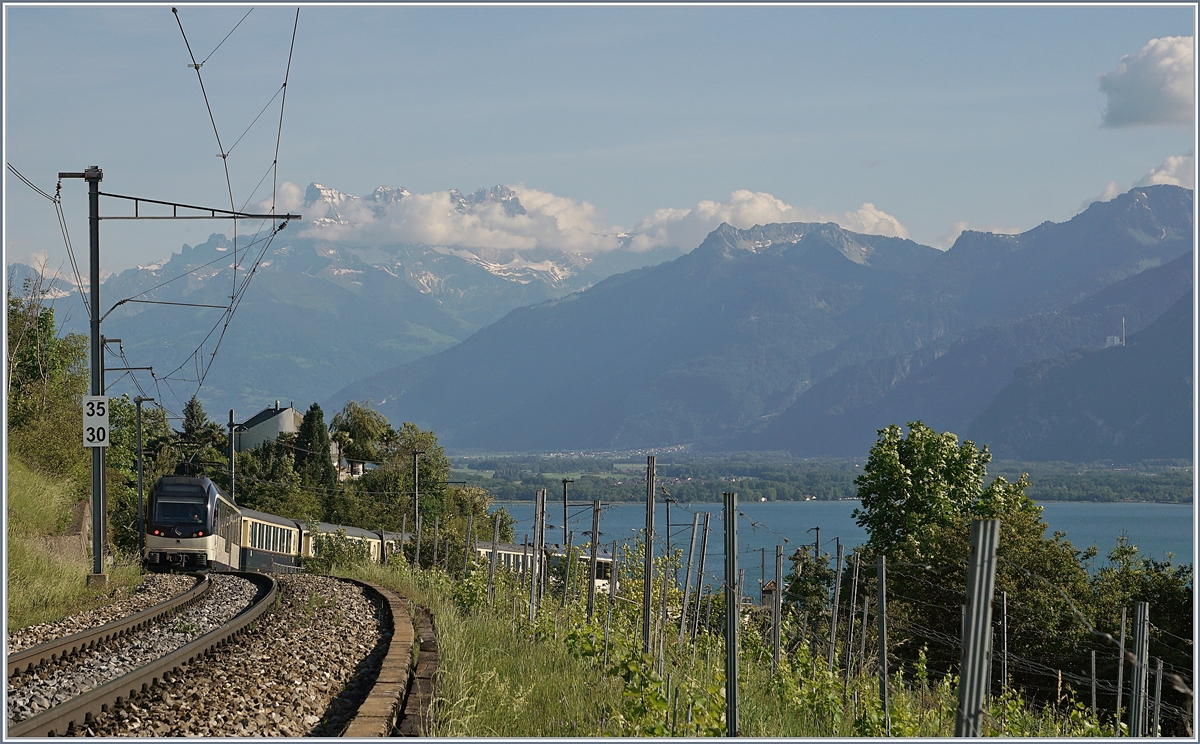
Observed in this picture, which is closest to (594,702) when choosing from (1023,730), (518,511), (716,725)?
(716,725)

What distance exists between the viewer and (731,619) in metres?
7.00

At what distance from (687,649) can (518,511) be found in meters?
170

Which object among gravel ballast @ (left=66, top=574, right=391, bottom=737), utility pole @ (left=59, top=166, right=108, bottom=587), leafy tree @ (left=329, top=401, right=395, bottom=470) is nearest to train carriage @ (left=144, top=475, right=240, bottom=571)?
utility pole @ (left=59, top=166, right=108, bottom=587)

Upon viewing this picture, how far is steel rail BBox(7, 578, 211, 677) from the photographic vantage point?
9.99m

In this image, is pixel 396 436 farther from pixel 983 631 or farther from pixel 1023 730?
pixel 983 631

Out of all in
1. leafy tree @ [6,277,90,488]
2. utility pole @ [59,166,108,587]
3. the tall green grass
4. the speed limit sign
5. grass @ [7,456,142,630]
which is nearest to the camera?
the tall green grass

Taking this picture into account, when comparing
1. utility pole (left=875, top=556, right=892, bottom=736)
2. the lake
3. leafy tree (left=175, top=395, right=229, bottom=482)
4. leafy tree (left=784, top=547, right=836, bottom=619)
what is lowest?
the lake

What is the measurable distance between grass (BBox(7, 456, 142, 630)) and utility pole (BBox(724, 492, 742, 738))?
947 centimetres

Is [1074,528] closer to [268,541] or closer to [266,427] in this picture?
[266,427]

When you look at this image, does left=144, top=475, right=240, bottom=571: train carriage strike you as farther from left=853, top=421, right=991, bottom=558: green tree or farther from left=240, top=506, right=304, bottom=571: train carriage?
left=853, top=421, right=991, bottom=558: green tree

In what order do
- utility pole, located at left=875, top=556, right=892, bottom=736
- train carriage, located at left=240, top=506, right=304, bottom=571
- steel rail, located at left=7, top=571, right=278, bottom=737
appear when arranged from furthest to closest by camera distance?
train carriage, located at left=240, top=506, right=304, bottom=571, utility pole, located at left=875, top=556, right=892, bottom=736, steel rail, located at left=7, top=571, right=278, bottom=737

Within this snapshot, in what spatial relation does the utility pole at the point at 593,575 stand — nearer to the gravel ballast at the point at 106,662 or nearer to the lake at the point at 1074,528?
the gravel ballast at the point at 106,662

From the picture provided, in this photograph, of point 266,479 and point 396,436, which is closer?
point 266,479

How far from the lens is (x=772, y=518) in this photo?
19638cm
